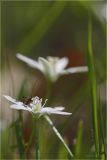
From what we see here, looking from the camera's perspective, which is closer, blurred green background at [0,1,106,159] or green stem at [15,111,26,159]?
green stem at [15,111,26,159]

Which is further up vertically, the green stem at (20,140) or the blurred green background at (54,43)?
the blurred green background at (54,43)

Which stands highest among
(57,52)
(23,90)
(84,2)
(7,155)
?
(84,2)

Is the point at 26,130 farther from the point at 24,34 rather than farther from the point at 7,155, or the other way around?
the point at 24,34

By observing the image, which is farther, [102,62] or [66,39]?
[66,39]

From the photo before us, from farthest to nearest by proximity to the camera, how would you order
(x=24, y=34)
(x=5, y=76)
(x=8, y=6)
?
(x=8, y=6) < (x=24, y=34) < (x=5, y=76)

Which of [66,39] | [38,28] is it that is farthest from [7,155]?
[66,39]

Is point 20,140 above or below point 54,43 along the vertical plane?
below

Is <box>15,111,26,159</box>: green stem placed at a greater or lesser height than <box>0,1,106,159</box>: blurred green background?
lesser

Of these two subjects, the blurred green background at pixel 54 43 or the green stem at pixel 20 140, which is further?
the blurred green background at pixel 54 43

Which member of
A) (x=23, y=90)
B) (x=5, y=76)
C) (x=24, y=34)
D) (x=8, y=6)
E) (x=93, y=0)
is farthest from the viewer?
(x=8, y=6)

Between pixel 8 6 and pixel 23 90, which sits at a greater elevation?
pixel 8 6

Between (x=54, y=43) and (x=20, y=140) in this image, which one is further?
(x=54, y=43)
